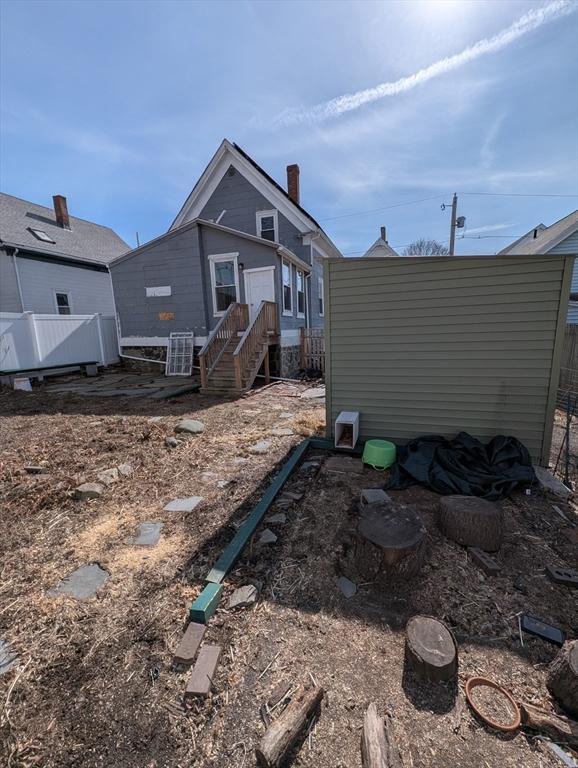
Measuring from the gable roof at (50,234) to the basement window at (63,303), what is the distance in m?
1.58

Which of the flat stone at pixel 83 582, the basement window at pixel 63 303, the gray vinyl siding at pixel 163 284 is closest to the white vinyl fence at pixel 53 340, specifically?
the gray vinyl siding at pixel 163 284

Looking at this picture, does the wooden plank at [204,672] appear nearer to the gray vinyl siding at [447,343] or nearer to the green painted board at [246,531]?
the green painted board at [246,531]

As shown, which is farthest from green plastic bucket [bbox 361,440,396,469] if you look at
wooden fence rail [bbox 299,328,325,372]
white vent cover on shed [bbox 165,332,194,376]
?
wooden fence rail [bbox 299,328,325,372]

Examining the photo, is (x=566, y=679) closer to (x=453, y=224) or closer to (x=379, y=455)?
(x=379, y=455)

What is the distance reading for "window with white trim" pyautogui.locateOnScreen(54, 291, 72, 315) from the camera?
1358cm

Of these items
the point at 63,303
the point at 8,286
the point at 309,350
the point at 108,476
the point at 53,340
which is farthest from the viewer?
the point at 63,303

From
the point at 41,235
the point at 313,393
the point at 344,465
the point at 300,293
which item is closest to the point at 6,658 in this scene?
the point at 344,465

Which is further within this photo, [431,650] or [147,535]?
[147,535]

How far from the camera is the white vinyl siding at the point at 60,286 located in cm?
1230

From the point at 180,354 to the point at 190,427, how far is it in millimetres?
5972

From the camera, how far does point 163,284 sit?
415 inches

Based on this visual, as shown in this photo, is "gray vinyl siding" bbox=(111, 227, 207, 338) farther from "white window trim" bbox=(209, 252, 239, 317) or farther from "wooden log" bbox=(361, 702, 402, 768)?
"wooden log" bbox=(361, 702, 402, 768)

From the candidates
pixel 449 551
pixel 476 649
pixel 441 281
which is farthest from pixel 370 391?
pixel 476 649

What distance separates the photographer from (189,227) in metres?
9.86
